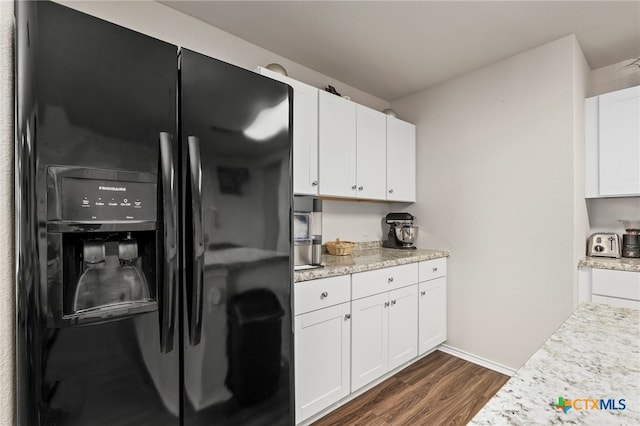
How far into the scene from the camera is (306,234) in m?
1.97

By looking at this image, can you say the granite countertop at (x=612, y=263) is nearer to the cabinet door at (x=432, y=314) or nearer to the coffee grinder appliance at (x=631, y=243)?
the coffee grinder appliance at (x=631, y=243)

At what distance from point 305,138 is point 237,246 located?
1.14 meters

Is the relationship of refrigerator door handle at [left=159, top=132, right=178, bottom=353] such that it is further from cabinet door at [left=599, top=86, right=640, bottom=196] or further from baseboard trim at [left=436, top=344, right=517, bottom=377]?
cabinet door at [left=599, top=86, right=640, bottom=196]

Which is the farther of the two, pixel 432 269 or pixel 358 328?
pixel 432 269

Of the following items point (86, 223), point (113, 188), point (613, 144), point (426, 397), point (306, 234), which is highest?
point (613, 144)

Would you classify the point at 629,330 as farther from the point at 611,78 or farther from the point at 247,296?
the point at 611,78

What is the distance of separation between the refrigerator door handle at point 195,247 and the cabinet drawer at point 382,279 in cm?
114

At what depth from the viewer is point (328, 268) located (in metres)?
1.91

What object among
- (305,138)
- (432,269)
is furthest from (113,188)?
(432,269)

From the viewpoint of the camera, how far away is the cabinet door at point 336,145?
2.24 meters

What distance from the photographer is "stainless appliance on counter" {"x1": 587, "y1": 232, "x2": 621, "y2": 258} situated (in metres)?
2.28

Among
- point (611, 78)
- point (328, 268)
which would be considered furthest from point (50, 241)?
point (611, 78)

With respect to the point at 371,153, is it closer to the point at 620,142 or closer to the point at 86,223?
the point at 620,142

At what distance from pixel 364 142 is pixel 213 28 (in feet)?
4.56
